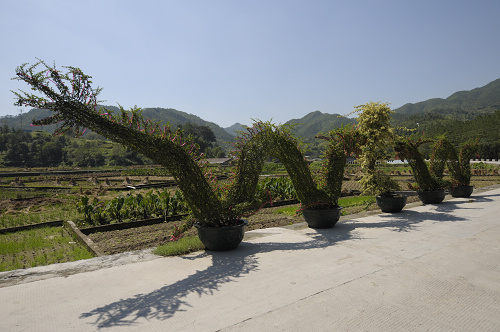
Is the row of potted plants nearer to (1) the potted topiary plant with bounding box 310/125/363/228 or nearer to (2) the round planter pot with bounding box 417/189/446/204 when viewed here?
(1) the potted topiary plant with bounding box 310/125/363/228

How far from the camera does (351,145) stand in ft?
25.5

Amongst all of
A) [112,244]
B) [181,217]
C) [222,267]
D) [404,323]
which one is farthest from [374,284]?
[181,217]

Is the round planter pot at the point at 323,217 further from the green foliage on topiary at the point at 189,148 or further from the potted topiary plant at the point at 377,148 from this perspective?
the potted topiary plant at the point at 377,148

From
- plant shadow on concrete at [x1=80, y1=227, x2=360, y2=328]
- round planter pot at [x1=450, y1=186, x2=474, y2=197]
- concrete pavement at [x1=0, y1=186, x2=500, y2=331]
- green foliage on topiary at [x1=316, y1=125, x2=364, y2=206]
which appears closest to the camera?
concrete pavement at [x1=0, y1=186, x2=500, y2=331]

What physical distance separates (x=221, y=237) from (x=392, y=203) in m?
5.76

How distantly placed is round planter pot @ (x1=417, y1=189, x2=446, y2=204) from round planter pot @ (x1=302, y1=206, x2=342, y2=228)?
16.5 feet

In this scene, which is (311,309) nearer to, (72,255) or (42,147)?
(72,255)

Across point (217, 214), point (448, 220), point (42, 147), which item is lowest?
point (448, 220)

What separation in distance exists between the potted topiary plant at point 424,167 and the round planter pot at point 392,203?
1621 mm

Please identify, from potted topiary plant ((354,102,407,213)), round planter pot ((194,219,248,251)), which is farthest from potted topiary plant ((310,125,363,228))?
round planter pot ((194,219,248,251))

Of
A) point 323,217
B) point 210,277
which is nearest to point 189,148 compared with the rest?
point 210,277

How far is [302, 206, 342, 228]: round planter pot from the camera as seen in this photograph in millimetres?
6977

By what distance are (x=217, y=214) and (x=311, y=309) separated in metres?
2.58

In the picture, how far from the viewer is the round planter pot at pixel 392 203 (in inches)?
344
